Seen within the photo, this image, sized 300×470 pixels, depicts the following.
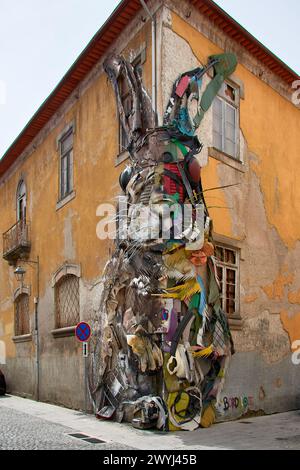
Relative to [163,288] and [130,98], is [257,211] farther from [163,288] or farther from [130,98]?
[163,288]

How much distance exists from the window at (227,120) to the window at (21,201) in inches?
344

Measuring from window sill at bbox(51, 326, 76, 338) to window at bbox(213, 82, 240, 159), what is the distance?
5.91 metres

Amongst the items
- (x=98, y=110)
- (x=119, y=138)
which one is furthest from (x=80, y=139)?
(x=119, y=138)

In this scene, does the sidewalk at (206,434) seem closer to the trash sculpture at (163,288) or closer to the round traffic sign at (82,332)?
the trash sculpture at (163,288)

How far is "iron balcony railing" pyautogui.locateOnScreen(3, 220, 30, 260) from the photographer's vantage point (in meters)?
17.6

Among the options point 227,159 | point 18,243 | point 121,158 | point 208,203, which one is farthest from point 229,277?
point 18,243

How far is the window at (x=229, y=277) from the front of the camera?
38.8 feet

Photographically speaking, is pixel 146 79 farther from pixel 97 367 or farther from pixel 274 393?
pixel 274 393

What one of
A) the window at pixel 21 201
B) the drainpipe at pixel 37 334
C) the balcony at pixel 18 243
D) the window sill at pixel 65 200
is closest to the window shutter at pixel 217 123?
the window sill at pixel 65 200

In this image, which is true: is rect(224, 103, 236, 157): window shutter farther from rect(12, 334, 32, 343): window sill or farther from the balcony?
rect(12, 334, 32, 343): window sill

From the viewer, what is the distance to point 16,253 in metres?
18.1

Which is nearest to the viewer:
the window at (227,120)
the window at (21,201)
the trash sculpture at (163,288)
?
the trash sculpture at (163,288)

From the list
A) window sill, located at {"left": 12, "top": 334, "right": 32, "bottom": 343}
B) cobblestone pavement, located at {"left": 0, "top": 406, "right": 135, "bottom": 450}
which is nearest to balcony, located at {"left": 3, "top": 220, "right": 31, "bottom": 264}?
window sill, located at {"left": 12, "top": 334, "right": 32, "bottom": 343}

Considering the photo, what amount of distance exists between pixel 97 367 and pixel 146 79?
20.7ft
